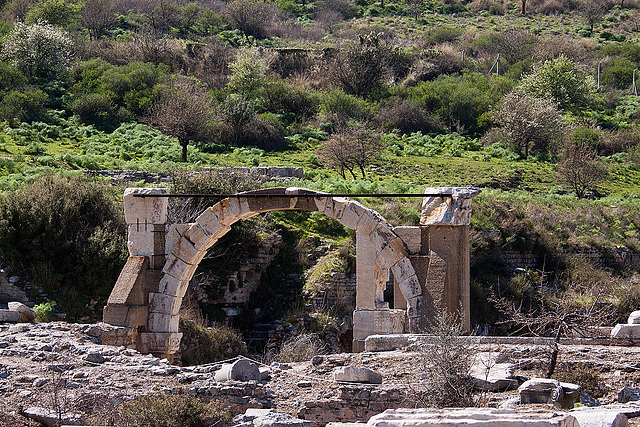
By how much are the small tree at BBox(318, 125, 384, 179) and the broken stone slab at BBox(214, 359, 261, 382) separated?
21.1 metres

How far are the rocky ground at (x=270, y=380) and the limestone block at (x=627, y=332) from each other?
1.41 feet

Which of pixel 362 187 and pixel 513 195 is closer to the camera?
pixel 362 187

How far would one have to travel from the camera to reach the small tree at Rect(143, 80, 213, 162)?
109 feet

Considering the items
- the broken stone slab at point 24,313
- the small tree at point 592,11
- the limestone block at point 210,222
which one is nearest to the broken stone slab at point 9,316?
the broken stone slab at point 24,313

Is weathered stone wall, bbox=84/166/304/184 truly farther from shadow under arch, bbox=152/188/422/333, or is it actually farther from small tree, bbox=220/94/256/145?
shadow under arch, bbox=152/188/422/333

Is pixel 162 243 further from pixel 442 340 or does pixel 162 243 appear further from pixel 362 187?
pixel 362 187

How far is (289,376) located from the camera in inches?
464

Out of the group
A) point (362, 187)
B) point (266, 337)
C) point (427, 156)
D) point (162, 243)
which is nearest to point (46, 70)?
point (427, 156)

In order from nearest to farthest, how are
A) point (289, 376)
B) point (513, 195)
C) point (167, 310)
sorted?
point (289, 376) < point (167, 310) < point (513, 195)

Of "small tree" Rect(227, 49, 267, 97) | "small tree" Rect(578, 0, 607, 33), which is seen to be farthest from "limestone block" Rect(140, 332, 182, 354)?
"small tree" Rect(578, 0, 607, 33)

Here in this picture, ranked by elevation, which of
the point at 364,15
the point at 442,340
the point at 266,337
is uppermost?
the point at 364,15

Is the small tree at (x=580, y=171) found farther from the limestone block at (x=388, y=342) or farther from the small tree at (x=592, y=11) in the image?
the small tree at (x=592, y=11)

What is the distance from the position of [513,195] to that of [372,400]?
21559 millimetres

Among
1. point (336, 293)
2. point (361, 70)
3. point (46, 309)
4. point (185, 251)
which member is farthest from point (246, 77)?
point (185, 251)
